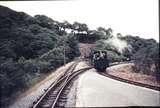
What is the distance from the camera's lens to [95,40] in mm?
33938

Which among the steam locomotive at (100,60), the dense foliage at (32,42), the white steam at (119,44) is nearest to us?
the dense foliage at (32,42)

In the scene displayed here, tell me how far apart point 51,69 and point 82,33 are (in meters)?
6.18

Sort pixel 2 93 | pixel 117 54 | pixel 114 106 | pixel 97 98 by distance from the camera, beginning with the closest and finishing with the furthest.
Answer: pixel 114 106, pixel 97 98, pixel 2 93, pixel 117 54

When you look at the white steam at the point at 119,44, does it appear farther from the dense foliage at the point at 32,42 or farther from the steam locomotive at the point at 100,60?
the steam locomotive at the point at 100,60

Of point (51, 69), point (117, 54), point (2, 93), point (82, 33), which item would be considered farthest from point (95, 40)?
point (2, 93)

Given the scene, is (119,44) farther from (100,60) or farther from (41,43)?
(41,43)

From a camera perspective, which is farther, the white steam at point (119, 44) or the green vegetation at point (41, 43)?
the white steam at point (119, 44)

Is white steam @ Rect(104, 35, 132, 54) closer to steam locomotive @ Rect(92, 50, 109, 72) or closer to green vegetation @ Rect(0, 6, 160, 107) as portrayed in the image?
green vegetation @ Rect(0, 6, 160, 107)

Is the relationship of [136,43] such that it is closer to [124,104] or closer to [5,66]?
[5,66]

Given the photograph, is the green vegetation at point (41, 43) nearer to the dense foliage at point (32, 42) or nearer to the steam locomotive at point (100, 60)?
the dense foliage at point (32, 42)

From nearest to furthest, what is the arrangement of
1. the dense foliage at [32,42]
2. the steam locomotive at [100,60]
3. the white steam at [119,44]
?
the dense foliage at [32,42] < the steam locomotive at [100,60] < the white steam at [119,44]

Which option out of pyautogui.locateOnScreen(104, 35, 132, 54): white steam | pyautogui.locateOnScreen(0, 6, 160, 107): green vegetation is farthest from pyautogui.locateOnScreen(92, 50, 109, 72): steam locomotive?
pyautogui.locateOnScreen(104, 35, 132, 54): white steam

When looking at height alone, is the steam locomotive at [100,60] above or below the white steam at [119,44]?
below

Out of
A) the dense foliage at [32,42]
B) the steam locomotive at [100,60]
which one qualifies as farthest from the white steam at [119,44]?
the steam locomotive at [100,60]
